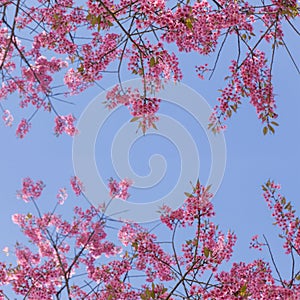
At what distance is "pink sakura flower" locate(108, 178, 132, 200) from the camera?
737 centimetres

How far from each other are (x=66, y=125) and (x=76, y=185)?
43.4 inches

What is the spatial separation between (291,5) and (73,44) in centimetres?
284

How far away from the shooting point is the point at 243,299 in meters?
4.37

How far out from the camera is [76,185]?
732 cm

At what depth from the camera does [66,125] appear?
7492 millimetres

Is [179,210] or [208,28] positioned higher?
[208,28]

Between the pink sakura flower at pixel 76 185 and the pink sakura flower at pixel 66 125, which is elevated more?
the pink sakura flower at pixel 66 125

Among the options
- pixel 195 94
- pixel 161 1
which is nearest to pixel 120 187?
pixel 195 94

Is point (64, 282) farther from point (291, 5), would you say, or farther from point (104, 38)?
point (291, 5)

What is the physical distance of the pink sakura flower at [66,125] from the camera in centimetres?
725

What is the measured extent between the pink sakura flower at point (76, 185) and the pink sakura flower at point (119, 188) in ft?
1.70

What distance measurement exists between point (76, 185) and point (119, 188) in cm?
76

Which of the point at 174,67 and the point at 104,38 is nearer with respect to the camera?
the point at 174,67

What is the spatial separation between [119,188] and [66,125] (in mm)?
1486
